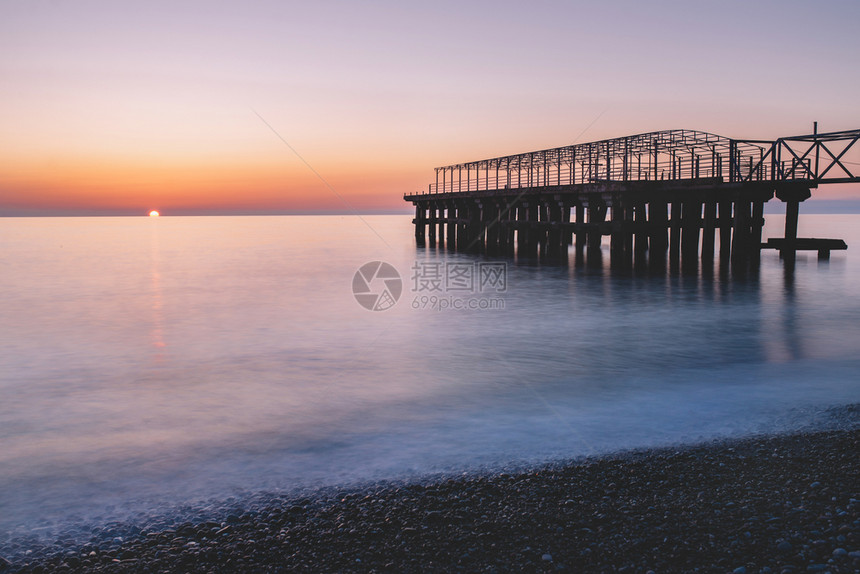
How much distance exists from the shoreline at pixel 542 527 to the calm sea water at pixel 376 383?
572 millimetres

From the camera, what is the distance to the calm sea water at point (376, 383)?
587 centimetres

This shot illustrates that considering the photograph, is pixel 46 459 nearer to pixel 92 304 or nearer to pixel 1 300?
pixel 92 304

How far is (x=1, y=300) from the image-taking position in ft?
65.2

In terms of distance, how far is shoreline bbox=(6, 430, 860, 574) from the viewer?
3.86 metres

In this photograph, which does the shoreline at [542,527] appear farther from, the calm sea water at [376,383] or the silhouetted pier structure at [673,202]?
the silhouetted pier structure at [673,202]

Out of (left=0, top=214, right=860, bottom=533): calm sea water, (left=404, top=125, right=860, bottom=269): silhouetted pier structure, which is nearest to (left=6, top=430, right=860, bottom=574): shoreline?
(left=0, top=214, right=860, bottom=533): calm sea water

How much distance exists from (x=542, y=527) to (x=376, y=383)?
5.14 metres

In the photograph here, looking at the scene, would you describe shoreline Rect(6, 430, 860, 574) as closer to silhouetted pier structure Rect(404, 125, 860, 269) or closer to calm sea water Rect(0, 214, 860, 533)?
calm sea water Rect(0, 214, 860, 533)

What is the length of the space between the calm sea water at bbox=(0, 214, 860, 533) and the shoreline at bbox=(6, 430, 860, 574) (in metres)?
0.57

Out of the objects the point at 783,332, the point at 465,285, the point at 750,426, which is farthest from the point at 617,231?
the point at 750,426

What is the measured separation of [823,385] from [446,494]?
589 centimetres

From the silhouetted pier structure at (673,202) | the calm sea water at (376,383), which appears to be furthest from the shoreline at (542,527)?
the silhouetted pier structure at (673,202)

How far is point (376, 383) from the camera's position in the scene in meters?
9.20

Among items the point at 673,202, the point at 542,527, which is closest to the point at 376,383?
the point at 542,527
